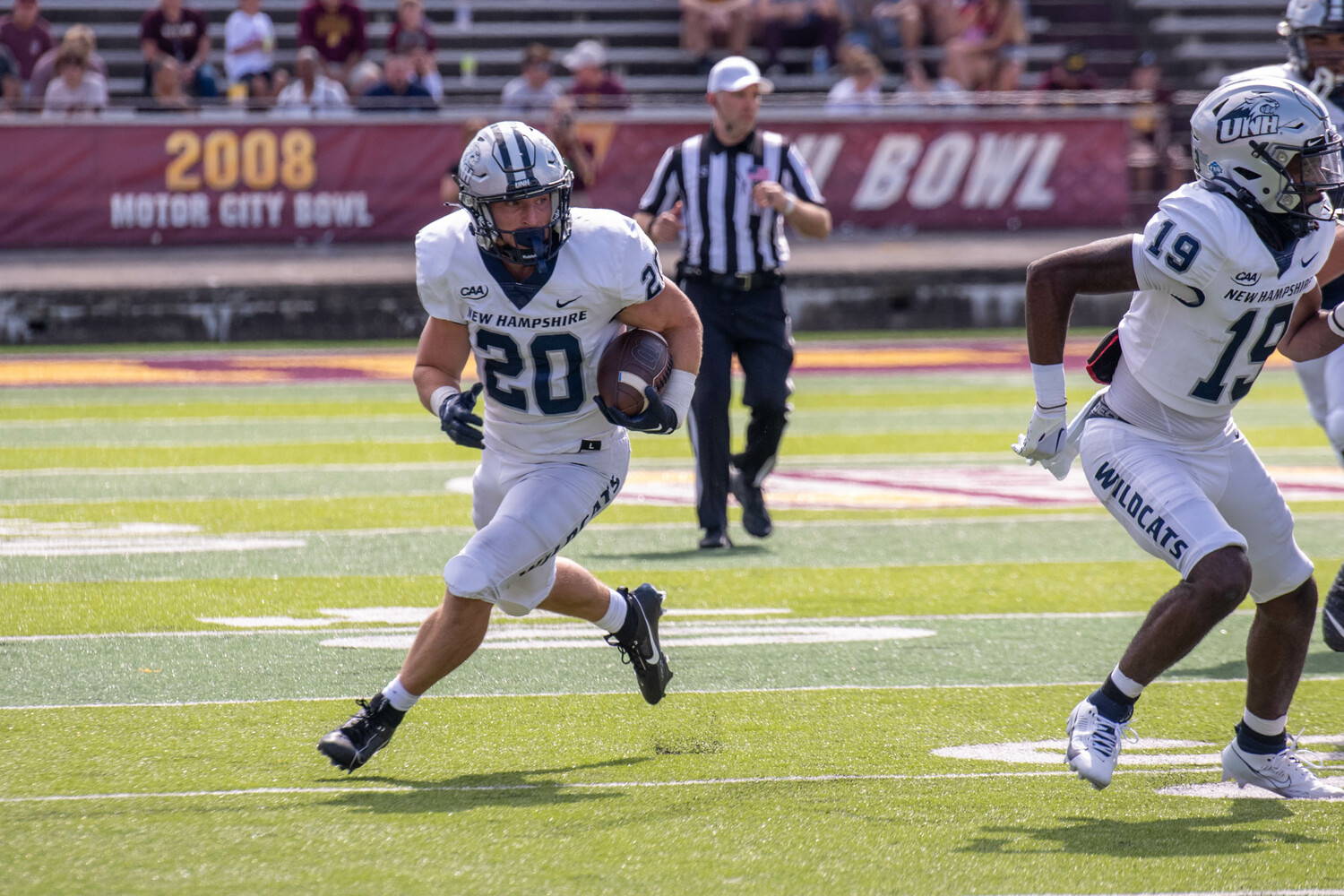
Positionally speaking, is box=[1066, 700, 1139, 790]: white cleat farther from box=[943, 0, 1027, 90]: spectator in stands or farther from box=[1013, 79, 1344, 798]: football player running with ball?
box=[943, 0, 1027, 90]: spectator in stands

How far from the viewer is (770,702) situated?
4.79 metres

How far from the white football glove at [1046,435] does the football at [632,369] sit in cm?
87

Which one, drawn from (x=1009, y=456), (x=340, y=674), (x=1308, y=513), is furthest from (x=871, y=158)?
(x=340, y=674)

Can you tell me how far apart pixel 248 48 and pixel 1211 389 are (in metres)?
13.9

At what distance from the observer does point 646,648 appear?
4590 millimetres

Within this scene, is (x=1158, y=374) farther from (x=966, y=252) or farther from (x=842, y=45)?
Answer: (x=842, y=45)

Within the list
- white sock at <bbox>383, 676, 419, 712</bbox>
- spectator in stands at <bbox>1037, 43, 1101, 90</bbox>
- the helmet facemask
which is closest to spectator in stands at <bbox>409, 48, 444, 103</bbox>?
spectator in stands at <bbox>1037, 43, 1101, 90</bbox>

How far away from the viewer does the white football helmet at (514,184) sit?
161 inches

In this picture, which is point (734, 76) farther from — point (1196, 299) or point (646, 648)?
point (1196, 299)

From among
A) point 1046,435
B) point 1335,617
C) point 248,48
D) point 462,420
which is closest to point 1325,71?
point 1335,617

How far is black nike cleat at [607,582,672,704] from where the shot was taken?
460cm

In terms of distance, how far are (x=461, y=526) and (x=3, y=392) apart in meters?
5.66

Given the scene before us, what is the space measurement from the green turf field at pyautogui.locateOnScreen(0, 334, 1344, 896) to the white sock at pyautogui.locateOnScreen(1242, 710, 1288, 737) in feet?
0.50

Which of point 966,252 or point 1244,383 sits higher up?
point 1244,383
